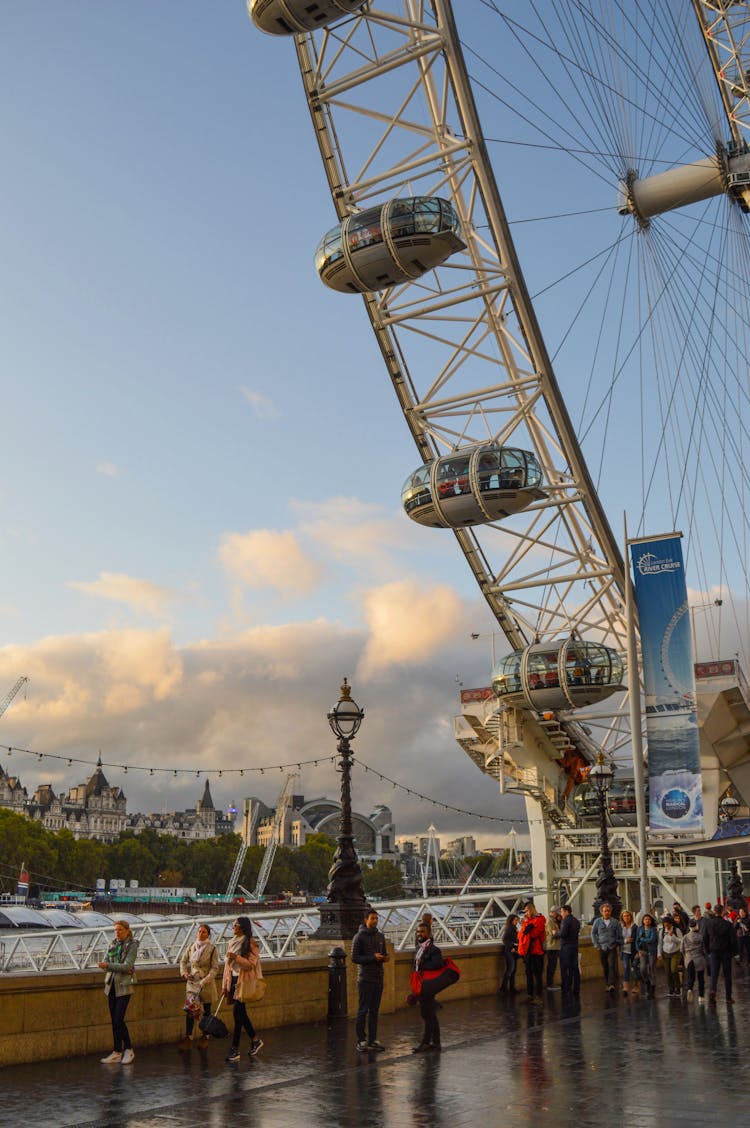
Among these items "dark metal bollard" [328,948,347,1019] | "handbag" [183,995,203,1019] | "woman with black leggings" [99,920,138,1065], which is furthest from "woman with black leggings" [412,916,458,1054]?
"woman with black leggings" [99,920,138,1065]

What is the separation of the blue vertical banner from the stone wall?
14.6m

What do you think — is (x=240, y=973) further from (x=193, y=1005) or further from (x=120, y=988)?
(x=120, y=988)

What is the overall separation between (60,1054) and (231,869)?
558 ft

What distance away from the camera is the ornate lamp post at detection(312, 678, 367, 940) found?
16719mm

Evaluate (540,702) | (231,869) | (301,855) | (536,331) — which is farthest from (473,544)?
(301,855)

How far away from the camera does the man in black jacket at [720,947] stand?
58.9ft

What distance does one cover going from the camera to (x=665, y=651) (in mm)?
31016

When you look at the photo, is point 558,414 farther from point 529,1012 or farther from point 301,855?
point 301,855

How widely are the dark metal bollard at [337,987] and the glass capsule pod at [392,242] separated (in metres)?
19.5

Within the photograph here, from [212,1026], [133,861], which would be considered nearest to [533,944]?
[212,1026]

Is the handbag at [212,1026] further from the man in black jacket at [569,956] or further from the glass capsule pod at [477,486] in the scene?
the glass capsule pod at [477,486]

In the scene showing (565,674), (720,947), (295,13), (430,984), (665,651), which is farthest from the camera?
(565,674)

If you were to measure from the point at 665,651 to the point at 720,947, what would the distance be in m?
13.4

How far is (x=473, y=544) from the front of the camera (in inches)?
1891
